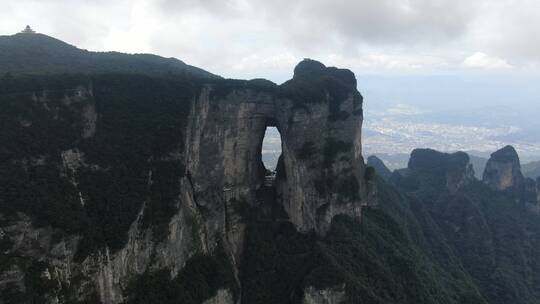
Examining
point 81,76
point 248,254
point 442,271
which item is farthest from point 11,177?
point 442,271

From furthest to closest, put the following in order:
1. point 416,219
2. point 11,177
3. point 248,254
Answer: point 416,219 → point 248,254 → point 11,177

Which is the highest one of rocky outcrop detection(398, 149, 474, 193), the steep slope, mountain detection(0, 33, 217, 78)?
mountain detection(0, 33, 217, 78)

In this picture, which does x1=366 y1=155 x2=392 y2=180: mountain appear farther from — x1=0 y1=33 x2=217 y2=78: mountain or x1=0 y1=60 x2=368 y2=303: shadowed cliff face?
x1=0 y1=33 x2=217 y2=78: mountain

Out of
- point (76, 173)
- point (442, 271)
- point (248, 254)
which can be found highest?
point (76, 173)

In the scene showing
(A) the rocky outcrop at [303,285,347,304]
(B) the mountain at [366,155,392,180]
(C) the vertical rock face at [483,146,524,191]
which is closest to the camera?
(A) the rocky outcrop at [303,285,347,304]

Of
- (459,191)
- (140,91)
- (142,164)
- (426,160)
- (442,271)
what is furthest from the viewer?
(426,160)

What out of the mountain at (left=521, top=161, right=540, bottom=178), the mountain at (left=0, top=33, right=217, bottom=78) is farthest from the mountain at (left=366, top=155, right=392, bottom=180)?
the mountain at (left=0, top=33, right=217, bottom=78)

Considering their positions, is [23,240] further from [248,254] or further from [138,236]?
[248,254]

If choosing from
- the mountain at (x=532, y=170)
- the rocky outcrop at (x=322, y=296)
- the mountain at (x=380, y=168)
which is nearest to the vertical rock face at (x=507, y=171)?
the mountain at (x=380, y=168)
